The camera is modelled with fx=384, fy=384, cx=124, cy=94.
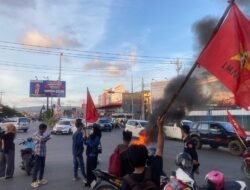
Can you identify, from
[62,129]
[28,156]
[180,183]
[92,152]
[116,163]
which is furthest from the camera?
[62,129]

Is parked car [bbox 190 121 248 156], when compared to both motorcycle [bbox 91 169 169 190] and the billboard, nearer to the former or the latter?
motorcycle [bbox 91 169 169 190]

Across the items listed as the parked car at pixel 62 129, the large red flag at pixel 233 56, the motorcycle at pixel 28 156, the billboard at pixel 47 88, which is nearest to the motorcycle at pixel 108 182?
the large red flag at pixel 233 56

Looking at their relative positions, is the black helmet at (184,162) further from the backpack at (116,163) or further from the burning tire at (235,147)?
the burning tire at (235,147)

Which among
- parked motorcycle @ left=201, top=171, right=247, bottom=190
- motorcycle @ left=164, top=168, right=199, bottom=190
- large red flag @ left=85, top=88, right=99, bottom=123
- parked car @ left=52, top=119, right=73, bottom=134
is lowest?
parked motorcycle @ left=201, top=171, right=247, bottom=190

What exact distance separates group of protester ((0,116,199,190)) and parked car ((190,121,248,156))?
11443mm

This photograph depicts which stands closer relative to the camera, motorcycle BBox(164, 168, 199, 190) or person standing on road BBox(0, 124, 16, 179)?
motorcycle BBox(164, 168, 199, 190)

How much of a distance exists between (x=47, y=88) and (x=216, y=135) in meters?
53.5

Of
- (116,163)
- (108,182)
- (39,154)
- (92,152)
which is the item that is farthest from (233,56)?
(39,154)

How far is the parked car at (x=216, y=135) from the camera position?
20214 mm

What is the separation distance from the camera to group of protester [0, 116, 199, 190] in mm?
3410

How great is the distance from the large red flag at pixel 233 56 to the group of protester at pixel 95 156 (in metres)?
1.36

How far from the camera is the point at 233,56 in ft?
17.3

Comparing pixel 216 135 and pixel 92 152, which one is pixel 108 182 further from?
pixel 216 135

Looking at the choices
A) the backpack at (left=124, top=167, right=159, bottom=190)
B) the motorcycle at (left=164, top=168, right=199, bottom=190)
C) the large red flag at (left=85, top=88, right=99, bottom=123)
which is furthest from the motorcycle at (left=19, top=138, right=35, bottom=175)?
the backpack at (left=124, top=167, right=159, bottom=190)
